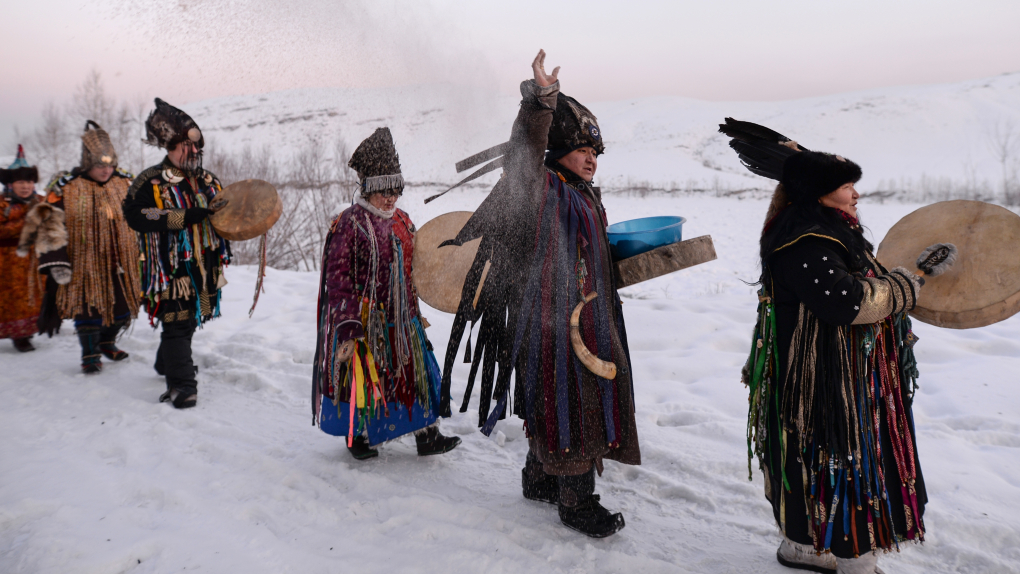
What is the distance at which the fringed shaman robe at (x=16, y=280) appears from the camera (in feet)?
17.1

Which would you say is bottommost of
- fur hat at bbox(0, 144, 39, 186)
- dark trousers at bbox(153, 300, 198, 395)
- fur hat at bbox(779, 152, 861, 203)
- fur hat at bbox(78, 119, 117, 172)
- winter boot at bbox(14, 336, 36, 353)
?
winter boot at bbox(14, 336, 36, 353)

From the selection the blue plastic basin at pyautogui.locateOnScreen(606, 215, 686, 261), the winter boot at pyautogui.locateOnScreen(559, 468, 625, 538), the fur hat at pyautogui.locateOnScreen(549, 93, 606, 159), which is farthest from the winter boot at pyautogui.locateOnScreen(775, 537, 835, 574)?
the fur hat at pyautogui.locateOnScreen(549, 93, 606, 159)

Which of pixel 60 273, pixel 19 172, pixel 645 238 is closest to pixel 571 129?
pixel 645 238

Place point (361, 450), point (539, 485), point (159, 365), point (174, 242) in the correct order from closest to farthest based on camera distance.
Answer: point (539, 485), point (361, 450), point (174, 242), point (159, 365)

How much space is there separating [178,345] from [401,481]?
2.20 metres

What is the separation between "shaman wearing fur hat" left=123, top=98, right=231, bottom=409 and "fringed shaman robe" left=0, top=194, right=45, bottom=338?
2.19m

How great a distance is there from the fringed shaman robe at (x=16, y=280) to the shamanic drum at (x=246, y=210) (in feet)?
8.80

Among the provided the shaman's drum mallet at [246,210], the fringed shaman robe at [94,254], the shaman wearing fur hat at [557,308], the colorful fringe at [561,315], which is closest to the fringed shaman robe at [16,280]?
the fringed shaman robe at [94,254]

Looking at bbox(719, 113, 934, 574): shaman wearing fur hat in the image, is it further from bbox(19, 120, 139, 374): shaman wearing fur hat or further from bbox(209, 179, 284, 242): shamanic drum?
bbox(19, 120, 139, 374): shaman wearing fur hat

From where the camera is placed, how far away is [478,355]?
8.03 ft

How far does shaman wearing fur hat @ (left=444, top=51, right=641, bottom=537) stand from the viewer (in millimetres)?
2264

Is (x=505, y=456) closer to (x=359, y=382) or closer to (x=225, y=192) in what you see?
(x=359, y=382)

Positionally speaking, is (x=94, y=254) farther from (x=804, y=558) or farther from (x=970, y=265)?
(x=970, y=265)

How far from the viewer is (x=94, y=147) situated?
468 cm
